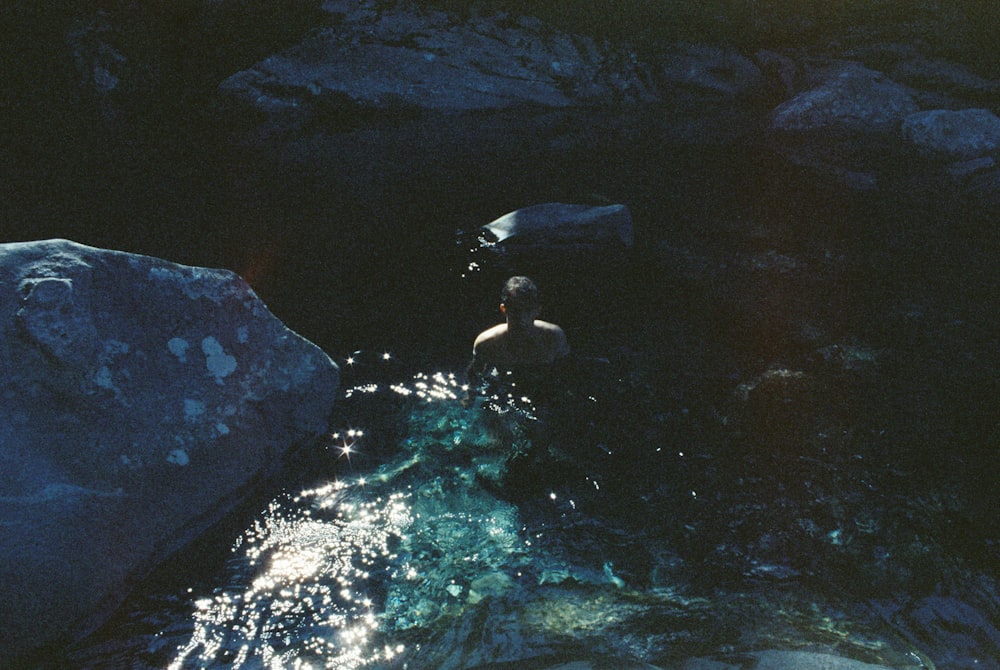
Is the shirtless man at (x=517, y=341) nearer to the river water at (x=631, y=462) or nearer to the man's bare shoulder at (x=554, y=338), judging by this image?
the man's bare shoulder at (x=554, y=338)

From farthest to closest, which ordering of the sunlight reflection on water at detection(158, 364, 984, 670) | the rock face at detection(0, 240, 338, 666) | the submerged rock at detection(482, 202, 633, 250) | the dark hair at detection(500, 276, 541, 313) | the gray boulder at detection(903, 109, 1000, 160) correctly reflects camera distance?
the gray boulder at detection(903, 109, 1000, 160) → the submerged rock at detection(482, 202, 633, 250) → the dark hair at detection(500, 276, 541, 313) → the rock face at detection(0, 240, 338, 666) → the sunlight reflection on water at detection(158, 364, 984, 670)

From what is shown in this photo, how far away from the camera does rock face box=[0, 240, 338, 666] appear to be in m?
3.37

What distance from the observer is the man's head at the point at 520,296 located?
17.7 ft

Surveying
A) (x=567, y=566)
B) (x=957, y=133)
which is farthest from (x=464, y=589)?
(x=957, y=133)

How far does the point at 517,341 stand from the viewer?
5.73 meters

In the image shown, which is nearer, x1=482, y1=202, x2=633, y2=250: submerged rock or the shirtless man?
the shirtless man

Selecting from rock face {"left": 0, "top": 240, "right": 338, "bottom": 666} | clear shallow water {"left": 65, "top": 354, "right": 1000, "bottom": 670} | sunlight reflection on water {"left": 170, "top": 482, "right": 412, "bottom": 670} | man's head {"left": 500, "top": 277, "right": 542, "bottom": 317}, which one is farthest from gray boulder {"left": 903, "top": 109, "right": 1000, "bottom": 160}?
rock face {"left": 0, "top": 240, "right": 338, "bottom": 666}

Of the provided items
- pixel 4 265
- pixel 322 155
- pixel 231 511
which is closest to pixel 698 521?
pixel 231 511

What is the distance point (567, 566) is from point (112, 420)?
2.83m

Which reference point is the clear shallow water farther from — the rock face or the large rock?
the large rock

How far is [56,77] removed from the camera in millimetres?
11086

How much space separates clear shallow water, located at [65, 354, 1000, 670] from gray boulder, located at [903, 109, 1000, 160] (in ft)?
26.5

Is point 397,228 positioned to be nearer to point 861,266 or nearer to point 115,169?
point 115,169

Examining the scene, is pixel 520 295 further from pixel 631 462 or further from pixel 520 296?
pixel 631 462
